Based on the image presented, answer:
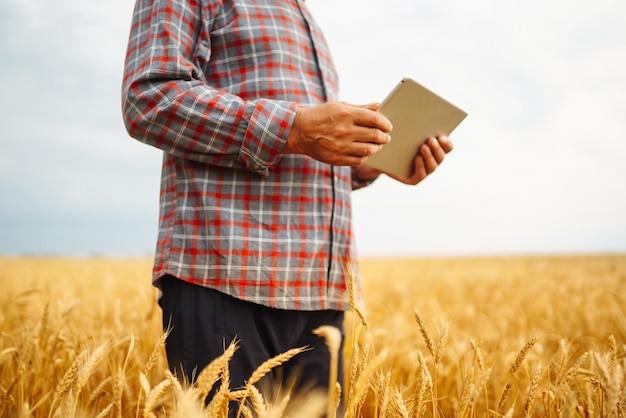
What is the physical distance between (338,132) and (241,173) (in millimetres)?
326

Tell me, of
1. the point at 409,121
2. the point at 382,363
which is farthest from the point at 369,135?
the point at 382,363

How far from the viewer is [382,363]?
1.76 meters

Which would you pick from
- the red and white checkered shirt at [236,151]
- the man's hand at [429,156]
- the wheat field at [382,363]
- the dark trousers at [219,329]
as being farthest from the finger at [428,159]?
the dark trousers at [219,329]

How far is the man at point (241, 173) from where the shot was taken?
1.21 metres

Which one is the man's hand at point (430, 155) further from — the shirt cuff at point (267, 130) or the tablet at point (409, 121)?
the shirt cuff at point (267, 130)

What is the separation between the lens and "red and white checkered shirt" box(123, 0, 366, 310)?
1221mm

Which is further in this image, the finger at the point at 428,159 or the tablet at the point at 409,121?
the finger at the point at 428,159

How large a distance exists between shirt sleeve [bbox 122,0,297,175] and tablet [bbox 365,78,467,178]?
0.30 metres

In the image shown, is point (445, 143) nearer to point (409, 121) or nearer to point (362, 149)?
point (409, 121)

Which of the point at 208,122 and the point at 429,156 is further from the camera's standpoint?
the point at 429,156

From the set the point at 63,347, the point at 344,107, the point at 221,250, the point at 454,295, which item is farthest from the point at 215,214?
the point at 454,295

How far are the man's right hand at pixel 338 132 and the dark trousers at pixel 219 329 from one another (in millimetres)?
451

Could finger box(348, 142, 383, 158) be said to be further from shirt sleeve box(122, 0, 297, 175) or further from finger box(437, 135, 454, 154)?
finger box(437, 135, 454, 154)

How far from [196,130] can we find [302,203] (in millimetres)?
368
